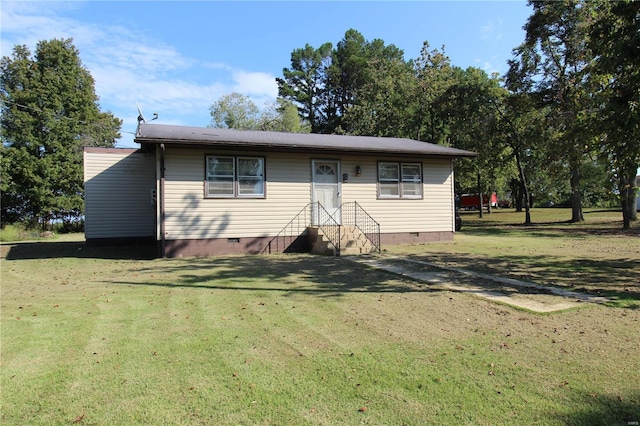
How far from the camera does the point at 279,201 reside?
43.4ft

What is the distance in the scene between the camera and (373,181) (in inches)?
565

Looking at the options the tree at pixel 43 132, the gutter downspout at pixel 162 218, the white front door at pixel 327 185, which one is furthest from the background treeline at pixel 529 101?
the tree at pixel 43 132

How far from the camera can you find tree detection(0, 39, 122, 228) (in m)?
28.7

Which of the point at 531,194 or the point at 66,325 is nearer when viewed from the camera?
the point at 66,325

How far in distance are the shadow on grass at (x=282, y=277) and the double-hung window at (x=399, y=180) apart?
179 inches

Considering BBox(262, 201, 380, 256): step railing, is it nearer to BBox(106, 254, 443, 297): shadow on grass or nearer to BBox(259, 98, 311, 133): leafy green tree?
BBox(106, 254, 443, 297): shadow on grass

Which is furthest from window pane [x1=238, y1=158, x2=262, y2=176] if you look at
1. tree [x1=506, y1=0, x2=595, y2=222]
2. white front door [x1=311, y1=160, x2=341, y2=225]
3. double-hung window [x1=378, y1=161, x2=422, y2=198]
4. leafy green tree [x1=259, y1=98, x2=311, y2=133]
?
leafy green tree [x1=259, y1=98, x2=311, y2=133]

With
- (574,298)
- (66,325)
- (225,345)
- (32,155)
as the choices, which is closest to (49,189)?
(32,155)

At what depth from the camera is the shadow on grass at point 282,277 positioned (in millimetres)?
6996

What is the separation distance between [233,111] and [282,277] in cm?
3352

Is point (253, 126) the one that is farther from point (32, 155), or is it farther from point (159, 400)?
point (159, 400)

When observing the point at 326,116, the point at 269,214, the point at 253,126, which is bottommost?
the point at 269,214

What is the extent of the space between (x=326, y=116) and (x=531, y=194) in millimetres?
24611

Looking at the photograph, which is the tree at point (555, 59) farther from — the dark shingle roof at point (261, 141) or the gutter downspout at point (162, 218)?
the gutter downspout at point (162, 218)
